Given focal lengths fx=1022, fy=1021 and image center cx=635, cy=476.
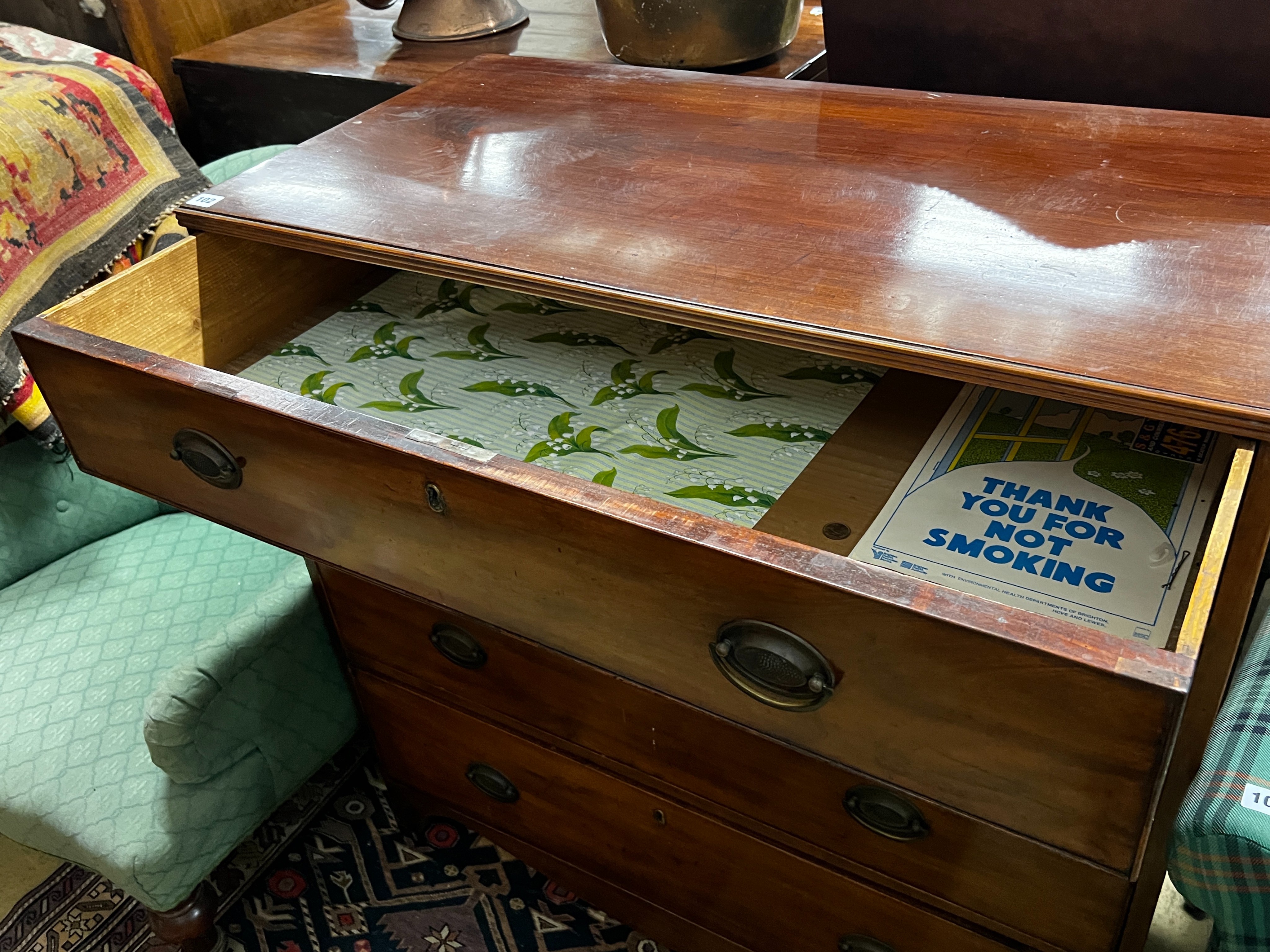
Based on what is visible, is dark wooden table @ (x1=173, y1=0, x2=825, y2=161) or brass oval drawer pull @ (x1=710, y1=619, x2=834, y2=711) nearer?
brass oval drawer pull @ (x1=710, y1=619, x2=834, y2=711)

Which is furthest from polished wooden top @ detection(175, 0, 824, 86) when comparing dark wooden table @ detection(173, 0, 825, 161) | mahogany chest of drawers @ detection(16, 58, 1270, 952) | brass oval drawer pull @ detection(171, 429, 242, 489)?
brass oval drawer pull @ detection(171, 429, 242, 489)

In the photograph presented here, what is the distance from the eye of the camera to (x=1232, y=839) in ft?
1.90

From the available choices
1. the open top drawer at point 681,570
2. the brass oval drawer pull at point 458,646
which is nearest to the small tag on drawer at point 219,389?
the open top drawer at point 681,570

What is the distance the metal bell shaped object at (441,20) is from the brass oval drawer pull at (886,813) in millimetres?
1103

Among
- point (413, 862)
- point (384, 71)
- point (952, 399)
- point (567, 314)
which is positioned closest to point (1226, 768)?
point (952, 399)

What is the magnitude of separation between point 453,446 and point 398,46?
36.4 inches

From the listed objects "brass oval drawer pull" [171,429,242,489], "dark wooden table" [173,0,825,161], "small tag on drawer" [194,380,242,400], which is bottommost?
"brass oval drawer pull" [171,429,242,489]

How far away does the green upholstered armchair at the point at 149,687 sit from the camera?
0.92 metres

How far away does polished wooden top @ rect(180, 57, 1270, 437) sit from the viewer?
1.85ft

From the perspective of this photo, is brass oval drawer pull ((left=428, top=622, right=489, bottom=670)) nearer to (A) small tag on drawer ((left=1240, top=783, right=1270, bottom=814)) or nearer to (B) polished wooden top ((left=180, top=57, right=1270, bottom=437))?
(B) polished wooden top ((left=180, top=57, right=1270, bottom=437))

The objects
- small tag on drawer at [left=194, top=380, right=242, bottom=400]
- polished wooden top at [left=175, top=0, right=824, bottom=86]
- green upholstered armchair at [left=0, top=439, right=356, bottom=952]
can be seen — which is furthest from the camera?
polished wooden top at [left=175, top=0, right=824, bottom=86]

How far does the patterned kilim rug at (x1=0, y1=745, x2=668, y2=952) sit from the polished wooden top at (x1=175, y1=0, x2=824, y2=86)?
88 cm

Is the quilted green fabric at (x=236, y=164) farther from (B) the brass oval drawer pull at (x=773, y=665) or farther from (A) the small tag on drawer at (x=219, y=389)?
(B) the brass oval drawer pull at (x=773, y=665)

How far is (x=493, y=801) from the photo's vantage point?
101 centimetres
